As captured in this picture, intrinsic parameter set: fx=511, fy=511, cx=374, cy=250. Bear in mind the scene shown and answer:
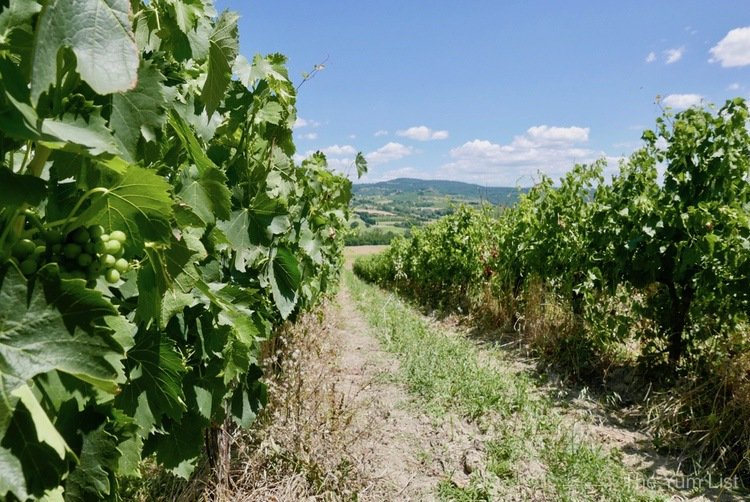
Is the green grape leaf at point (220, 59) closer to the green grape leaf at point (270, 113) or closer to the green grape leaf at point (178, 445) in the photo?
the green grape leaf at point (270, 113)

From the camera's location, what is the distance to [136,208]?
95cm

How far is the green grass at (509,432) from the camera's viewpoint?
3.17 metres

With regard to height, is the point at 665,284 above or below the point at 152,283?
below

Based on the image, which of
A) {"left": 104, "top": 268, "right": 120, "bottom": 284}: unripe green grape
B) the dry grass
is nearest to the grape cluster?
{"left": 104, "top": 268, "right": 120, "bottom": 284}: unripe green grape

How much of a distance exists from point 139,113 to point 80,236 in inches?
9.4

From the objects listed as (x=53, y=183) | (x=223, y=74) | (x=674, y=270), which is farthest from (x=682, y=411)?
(x=53, y=183)

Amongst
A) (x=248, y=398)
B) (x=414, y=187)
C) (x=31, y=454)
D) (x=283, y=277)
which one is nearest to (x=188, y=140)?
(x=31, y=454)

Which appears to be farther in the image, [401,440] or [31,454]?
[401,440]

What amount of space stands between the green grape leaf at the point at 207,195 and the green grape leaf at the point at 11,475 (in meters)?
1.02

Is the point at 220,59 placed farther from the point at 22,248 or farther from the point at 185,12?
the point at 22,248

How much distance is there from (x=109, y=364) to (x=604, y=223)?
5.42 m

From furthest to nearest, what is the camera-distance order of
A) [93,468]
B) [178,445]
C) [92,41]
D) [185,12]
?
[178,445], [185,12], [93,468], [92,41]

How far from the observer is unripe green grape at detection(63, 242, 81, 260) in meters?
0.88

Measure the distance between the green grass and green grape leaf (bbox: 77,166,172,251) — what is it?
2.73 meters
